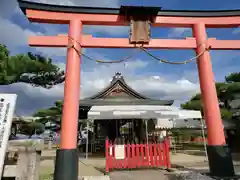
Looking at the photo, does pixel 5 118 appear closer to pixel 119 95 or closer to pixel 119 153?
pixel 119 153

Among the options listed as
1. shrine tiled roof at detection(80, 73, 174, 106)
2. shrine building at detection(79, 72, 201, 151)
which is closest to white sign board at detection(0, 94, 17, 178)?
shrine building at detection(79, 72, 201, 151)

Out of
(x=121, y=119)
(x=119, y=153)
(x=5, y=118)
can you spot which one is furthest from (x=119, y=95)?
(x=5, y=118)

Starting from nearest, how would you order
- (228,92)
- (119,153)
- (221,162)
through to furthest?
(221,162) < (119,153) < (228,92)

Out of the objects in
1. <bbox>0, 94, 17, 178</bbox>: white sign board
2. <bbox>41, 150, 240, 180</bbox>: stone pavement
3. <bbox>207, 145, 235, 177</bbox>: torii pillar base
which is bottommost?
<bbox>41, 150, 240, 180</bbox>: stone pavement

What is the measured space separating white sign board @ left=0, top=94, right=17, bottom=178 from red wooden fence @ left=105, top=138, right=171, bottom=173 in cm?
351

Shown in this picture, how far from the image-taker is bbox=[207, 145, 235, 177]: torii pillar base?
187 inches

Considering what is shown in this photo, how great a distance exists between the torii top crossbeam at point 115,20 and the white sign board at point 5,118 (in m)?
1.86

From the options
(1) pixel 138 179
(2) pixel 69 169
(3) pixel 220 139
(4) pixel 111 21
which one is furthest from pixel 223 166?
(4) pixel 111 21

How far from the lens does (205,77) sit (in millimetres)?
5336

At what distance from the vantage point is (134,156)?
21.4 feet

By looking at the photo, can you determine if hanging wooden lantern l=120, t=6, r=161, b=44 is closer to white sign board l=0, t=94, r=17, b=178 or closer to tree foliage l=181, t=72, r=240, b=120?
white sign board l=0, t=94, r=17, b=178

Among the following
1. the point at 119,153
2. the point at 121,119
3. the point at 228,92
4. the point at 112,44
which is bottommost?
the point at 119,153

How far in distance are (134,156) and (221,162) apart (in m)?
2.75

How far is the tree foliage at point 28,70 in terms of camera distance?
793 centimetres
